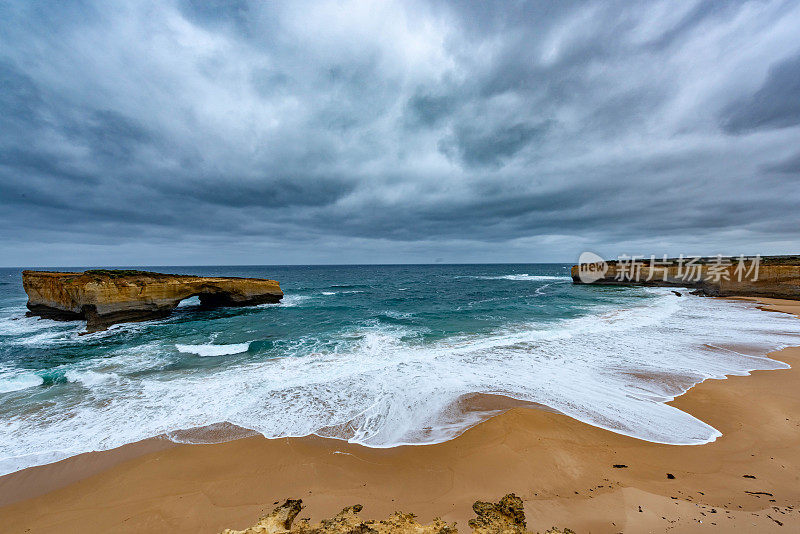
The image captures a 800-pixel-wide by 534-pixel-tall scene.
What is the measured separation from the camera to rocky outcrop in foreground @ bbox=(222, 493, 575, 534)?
12.4 feet

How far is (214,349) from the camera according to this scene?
43.7 ft

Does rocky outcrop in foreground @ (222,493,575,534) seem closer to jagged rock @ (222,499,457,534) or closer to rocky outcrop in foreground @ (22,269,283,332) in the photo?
jagged rock @ (222,499,457,534)

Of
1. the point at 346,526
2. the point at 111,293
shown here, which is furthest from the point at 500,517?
the point at 111,293

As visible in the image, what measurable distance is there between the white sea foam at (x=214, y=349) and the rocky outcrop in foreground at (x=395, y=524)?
10.4 m

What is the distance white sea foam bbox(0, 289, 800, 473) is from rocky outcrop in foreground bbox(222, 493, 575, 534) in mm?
2075

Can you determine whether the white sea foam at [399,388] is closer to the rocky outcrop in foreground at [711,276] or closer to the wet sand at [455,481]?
the wet sand at [455,481]

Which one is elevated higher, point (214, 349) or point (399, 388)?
point (399, 388)

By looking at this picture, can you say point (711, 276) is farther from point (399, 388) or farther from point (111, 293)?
point (111, 293)

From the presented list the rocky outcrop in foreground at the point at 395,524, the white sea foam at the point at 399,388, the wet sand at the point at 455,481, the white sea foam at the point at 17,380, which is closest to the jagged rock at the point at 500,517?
the rocky outcrop in foreground at the point at 395,524

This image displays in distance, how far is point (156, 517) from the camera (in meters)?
4.45

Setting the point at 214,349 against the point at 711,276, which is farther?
the point at 711,276

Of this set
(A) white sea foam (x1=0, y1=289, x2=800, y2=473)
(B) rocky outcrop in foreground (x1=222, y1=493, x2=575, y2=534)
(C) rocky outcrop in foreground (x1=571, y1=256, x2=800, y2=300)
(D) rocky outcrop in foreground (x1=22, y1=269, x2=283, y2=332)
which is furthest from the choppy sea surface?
(C) rocky outcrop in foreground (x1=571, y1=256, x2=800, y2=300)

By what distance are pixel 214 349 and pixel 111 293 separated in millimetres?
11501

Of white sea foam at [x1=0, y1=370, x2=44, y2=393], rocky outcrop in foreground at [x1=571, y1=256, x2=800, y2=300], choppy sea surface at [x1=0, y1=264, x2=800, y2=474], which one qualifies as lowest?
white sea foam at [x1=0, y1=370, x2=44, y2=393]
